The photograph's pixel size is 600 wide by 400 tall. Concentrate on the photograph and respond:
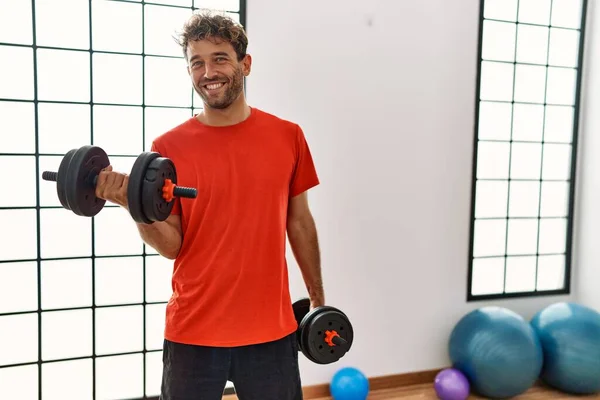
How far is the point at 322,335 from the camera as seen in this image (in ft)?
4.86

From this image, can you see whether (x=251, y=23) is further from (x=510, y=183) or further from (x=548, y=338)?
(x=548, y=338)

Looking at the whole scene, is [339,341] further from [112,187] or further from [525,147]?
[525,147]

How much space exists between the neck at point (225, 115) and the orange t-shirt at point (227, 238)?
2 cm

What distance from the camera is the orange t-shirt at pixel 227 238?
130 cm

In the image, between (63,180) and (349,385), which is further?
(349,385)

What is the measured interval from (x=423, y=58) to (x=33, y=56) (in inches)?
70.4

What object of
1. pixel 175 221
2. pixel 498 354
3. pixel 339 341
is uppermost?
pixel 175 221

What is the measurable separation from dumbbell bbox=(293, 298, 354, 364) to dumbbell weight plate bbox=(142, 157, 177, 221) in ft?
1.83

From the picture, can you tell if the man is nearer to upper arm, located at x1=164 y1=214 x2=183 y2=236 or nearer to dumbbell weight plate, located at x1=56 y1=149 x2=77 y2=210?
upper arm, located at x1=164 y1=214 x2=183 y2=236

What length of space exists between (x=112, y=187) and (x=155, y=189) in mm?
145

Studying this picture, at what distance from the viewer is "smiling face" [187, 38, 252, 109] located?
1.33 metres

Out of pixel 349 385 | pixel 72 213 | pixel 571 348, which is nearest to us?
pixel 72 213

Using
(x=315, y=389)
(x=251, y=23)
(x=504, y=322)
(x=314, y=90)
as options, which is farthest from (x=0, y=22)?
(x=504, y=322)

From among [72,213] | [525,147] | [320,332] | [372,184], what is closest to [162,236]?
[320,332]
